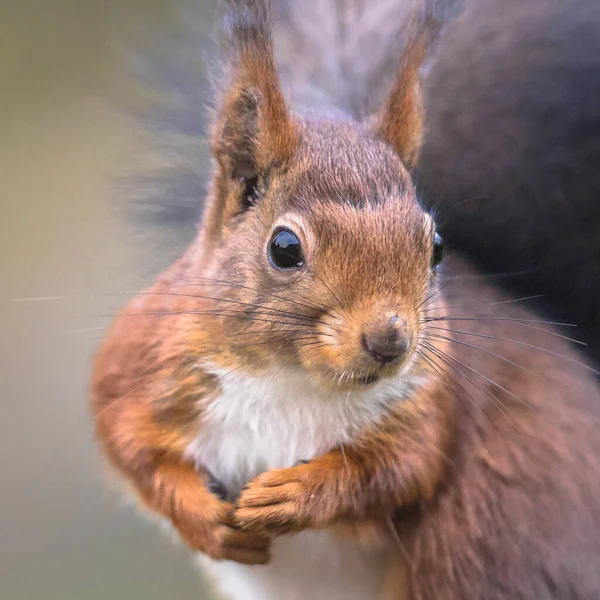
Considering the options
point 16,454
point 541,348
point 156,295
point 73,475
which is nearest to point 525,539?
point 541,348

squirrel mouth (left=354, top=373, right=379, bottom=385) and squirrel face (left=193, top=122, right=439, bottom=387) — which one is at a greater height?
squirrel face (left=193, top=122, right=439, bottom=387)

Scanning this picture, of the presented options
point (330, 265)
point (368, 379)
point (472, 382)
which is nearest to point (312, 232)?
point (330, 265)

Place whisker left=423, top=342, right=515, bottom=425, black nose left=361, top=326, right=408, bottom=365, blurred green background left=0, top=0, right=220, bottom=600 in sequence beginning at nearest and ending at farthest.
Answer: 1. black nose left=361, top=326, right=408, bottom=365
2. whisker left=423, top=342, right=515, bottom=425
3. blurred green background left=0, top=0, right=220, bottom=600

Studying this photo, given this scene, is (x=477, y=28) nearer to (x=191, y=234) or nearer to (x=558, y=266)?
(x=558, y=266)

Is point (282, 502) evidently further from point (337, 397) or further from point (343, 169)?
point (343, 169)

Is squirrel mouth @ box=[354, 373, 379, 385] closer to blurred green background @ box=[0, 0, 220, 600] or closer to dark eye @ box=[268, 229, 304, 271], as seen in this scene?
dark eye @ box=[268, 229, 304, 271]

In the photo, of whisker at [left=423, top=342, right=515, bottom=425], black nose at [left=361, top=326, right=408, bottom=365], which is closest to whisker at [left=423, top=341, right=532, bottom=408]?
whisker at [left=423, top=342, right=515, bottom=425]

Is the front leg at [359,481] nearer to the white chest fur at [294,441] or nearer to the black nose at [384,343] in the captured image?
the white chest fur at [294,441]
